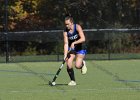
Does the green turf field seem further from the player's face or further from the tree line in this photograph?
the tree line

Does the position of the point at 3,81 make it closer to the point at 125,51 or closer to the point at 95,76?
the point at 95,76

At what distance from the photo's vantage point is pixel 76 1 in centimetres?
2947

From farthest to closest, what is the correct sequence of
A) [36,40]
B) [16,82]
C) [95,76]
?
[36,40]
[95,76]
[16,82]

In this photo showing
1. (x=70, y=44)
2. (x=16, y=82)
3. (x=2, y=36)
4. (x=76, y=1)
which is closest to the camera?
(x=70, y=44)

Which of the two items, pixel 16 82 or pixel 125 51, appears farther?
pixel 125 51

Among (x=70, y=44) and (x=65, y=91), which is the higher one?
(x=70, y=44)

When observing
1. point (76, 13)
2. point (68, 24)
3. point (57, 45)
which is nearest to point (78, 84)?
point (68, 24)

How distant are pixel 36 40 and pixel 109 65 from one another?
5682 millimetres

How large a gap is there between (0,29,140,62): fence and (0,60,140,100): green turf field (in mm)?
3493

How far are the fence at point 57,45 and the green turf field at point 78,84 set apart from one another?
3.49 m

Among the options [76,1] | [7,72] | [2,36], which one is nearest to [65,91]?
[7,72]

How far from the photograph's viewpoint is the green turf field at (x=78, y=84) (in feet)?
37.8

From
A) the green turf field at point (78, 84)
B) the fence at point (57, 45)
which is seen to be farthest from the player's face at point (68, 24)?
the fence at point (57, 45)

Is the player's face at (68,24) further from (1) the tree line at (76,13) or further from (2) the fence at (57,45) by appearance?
(1) the tree line at (76,13)
